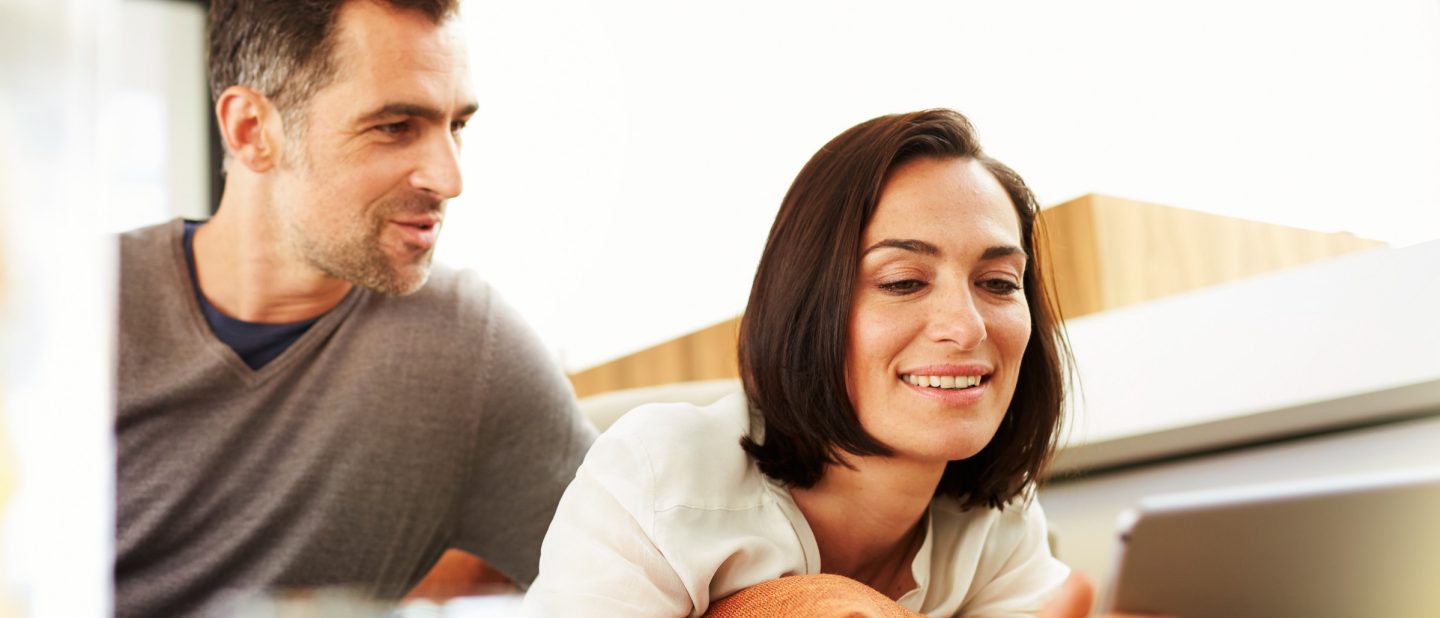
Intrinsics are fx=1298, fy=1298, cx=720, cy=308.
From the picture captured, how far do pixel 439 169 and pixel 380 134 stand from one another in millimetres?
49

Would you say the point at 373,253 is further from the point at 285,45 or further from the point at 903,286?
the point at 903,286

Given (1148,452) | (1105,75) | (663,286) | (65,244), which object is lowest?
(1148,452)

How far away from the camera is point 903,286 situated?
0.78m

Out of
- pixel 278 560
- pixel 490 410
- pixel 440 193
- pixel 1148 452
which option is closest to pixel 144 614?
pixel 278 560

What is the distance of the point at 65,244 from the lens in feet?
1.47

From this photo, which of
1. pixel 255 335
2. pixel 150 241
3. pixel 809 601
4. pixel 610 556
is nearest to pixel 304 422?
pixel 255 335

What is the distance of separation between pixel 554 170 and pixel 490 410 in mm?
252

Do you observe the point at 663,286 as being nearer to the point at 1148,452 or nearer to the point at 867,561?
the point at 867,561

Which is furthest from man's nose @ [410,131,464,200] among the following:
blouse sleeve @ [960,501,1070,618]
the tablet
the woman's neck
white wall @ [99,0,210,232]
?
white wall @ [99,0,210,232]

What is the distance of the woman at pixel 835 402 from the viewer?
767mm

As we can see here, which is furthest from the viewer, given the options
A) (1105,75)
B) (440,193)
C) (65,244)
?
(1105,75)

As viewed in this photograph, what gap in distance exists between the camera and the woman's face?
772mm

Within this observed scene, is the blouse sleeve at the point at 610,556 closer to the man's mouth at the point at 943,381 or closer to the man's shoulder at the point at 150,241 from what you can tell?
the man's mouth at the point at 943,381

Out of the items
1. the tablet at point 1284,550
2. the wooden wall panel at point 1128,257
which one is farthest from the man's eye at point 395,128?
the tablet at point 1284,550
